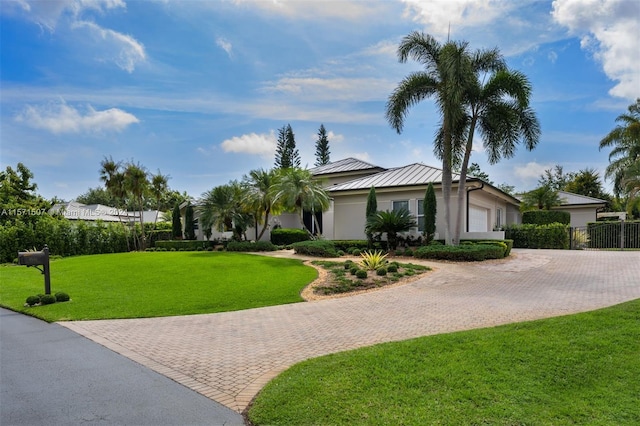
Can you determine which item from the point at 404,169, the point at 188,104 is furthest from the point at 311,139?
the point at 188,104

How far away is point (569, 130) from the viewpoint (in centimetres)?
2070

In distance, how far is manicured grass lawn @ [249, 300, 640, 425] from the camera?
3625mm

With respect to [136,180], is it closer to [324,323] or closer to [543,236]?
[324,323]

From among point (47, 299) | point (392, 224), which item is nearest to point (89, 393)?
point (47, 299)

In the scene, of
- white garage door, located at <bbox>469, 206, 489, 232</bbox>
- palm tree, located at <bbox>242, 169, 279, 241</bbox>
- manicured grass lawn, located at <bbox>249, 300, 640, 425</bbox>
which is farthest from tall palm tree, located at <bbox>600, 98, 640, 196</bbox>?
manicured grass lawn, located at <bbox>249, 300, 640, 425</bbox>

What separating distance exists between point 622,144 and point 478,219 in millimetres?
15476

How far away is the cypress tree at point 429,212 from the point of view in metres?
19.0

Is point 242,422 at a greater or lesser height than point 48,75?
lesser

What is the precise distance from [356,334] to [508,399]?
3.07 m

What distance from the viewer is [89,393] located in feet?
14.4

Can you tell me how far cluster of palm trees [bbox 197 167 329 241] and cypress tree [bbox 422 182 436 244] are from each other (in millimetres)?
5659

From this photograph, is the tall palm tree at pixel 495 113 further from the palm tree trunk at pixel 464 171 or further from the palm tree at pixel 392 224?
the palm tree at pixel 392 224

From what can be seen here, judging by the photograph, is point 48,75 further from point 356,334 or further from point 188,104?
point 356,334

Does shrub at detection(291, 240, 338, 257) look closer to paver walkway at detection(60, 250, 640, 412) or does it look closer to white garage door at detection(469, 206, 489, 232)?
paver walkway at detection(60, 250, 640, 412)
